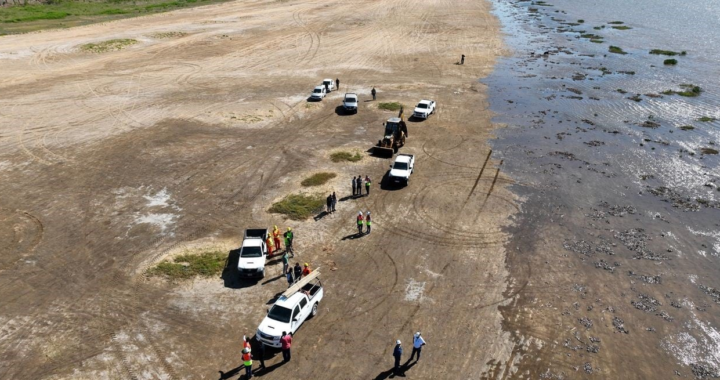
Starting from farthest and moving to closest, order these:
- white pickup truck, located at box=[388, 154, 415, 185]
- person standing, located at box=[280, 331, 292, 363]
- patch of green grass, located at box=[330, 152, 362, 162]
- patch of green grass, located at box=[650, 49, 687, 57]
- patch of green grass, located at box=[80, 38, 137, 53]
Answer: patch of green grass, located at box=[650, 49, 687, 57], patch of green grass, located at box=[80, 38, 137, 53], patch of green grass, located at box=[330, 152, 362, 162], white pickup truck, located at box=[388, 154, 415, 185], person standing, located at box=[280, 331, 292, 363]

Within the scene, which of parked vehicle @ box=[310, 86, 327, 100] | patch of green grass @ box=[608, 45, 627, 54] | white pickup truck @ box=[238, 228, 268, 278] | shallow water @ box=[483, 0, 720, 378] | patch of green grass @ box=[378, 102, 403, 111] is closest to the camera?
shallow water @ box=[483, 0, 720, 378]

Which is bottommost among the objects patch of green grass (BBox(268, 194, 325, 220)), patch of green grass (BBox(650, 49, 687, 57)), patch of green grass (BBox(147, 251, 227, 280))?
patch of green grass (BBox(147, 251, 227, 280))

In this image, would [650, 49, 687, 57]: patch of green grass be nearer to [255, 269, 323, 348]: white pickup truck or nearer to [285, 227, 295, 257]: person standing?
[285, 227, 295, 257]: person standing

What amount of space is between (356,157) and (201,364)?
77.1ft

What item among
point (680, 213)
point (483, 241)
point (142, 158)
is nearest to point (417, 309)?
point (483, 241)

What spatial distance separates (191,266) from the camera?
25.2 metres

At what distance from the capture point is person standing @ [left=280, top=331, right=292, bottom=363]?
1873 cm

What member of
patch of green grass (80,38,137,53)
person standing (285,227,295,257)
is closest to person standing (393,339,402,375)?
person standing (285,227,295,257)

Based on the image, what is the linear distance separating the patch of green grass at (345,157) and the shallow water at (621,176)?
12628 millimetres

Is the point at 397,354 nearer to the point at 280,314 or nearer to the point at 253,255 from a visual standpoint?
the point at 280,314

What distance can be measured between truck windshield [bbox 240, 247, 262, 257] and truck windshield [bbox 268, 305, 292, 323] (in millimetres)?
4818

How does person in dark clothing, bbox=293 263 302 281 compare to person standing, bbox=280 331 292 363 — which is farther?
person in dark clothing, bbox=293 263 302 281

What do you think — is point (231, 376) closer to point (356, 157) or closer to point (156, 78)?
point (356, 157)

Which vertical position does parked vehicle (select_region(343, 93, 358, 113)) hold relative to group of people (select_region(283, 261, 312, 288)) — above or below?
above
